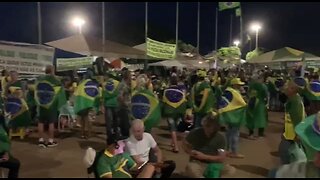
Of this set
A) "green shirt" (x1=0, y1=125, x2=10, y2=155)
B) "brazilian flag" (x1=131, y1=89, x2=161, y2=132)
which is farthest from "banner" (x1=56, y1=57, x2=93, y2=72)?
"green shirt" (x1=0, y1=125, x2=10, y2=155)

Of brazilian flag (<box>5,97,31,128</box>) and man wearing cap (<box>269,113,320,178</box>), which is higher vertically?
man wearing cap (<box>269,113,320,178</box>)

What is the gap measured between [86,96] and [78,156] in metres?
2.25

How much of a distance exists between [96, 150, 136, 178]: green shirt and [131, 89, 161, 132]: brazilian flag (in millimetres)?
3706

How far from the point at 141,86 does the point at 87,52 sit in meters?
3.30

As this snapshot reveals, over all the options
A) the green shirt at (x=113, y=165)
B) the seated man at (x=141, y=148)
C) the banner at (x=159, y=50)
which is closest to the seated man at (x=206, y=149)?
the seated man at (x=141, y=148)

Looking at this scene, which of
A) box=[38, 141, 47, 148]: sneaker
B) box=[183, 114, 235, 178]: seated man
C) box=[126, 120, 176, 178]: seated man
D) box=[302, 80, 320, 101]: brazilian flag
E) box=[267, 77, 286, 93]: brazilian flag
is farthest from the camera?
box=[267, 77, 286, 93]: brazilian flag

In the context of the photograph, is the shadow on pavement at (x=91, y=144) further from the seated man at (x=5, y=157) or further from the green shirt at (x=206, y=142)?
the green shirt at (x=206, y=142)

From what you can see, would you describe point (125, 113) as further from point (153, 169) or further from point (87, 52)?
point (153, 169)

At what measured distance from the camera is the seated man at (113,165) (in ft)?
17.3

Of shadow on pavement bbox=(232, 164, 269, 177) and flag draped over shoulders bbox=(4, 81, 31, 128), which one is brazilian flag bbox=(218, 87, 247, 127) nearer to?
shadow on pavement bbox=(232, 164, 269, 177)

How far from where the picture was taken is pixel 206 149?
6.45m

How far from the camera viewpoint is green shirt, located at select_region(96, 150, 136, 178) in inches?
208

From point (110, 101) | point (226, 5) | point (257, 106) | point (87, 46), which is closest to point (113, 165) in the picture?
point (110, 101)

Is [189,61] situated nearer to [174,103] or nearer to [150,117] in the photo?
[174,103]
